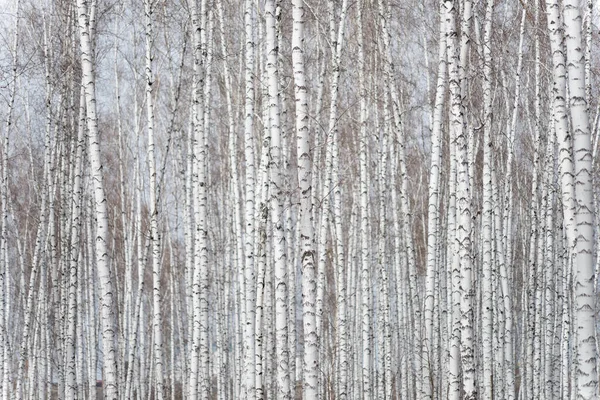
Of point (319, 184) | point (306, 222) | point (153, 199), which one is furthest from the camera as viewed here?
point (319, 184)

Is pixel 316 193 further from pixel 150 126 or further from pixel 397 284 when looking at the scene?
pixel 150 126

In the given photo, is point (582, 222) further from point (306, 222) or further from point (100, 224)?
point (100, 224)

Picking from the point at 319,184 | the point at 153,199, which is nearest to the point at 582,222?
the point at 153,199

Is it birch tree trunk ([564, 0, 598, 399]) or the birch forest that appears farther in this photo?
the birch forest

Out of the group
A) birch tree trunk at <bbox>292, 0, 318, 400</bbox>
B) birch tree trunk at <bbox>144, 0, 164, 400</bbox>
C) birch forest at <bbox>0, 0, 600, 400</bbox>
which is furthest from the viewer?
birch tree trunk at <bbox>144, 0, 164, 400</bbox>

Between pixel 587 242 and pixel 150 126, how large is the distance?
528 cm

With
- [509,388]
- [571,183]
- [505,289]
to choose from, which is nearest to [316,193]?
[505,289]

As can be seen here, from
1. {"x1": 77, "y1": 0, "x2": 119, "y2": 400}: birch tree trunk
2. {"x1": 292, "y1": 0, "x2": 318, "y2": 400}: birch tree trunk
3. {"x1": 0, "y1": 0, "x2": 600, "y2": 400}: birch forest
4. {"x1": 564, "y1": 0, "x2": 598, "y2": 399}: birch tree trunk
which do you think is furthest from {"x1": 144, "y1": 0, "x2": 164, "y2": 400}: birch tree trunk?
{"x1": 564, "y1": 0, "x2": 598, "y2": 399}: birch tree trunk

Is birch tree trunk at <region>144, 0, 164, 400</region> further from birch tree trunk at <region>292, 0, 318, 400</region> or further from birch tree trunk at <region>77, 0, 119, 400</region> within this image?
birch tree trunk at <region>292, 0, 318, 400</region>

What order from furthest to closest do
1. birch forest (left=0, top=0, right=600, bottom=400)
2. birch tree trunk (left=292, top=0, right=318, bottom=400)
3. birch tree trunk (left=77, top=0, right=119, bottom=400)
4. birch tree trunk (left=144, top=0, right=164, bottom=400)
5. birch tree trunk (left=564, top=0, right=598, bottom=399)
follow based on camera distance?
1. birch tree trunk (left=144, top=0, right=164, bottom=400)
2. birch tree trunk (left=77, top=0, right=119, bottom=400)
3. birch forest (left=0, top=0, right=600, bottom=400)
4. birch tree trunk (left=292, top=0, right=318, bottom=400)
5. birch tree trunk (left=564, top=0, right=598, bottom=399)

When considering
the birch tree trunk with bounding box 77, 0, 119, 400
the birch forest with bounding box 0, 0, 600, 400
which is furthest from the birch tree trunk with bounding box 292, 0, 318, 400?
the birch tree trunk with bounding box 77, 0, 119, 400

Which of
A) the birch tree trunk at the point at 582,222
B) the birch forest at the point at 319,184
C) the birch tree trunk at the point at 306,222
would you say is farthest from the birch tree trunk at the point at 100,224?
the birch tree trunk at the point at 582,222

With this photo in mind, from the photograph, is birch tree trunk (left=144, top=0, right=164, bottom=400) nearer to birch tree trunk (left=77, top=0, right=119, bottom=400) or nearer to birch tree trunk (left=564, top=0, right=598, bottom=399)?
birch tree trunk (left=77, top=0, right=119, bottom=400)

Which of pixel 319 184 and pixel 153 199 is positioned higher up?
pixel 319 184
